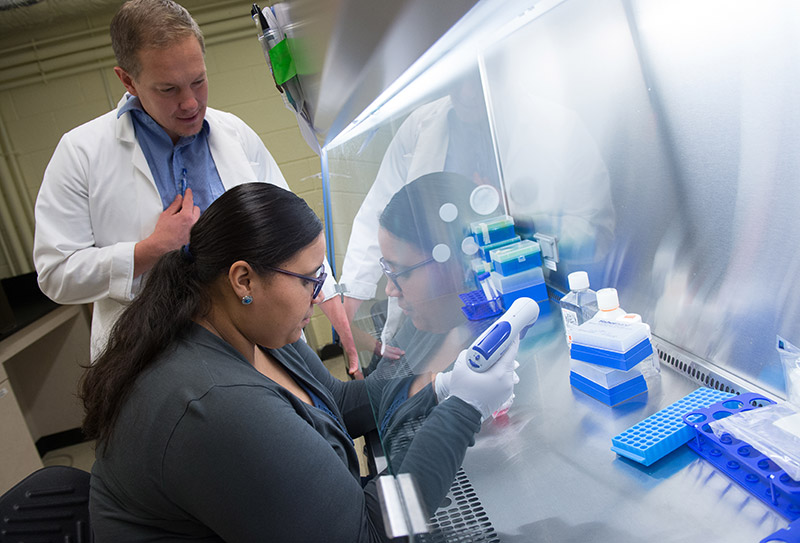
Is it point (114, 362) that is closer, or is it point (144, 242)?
point (114, 362)

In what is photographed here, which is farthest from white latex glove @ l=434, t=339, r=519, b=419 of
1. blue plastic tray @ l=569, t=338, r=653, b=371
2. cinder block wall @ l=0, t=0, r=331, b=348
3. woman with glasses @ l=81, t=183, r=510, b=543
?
cinder block wall @ l=0, t=0, r=331, b=348

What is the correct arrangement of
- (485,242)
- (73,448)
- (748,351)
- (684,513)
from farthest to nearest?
(73,448) < (485,242) < (748,351) < (684,513)

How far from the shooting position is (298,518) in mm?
852

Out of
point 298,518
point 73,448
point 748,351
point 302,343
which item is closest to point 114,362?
point 298,518

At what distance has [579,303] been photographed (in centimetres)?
121

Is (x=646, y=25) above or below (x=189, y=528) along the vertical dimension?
above

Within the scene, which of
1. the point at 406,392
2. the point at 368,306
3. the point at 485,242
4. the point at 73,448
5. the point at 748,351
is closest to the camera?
the point at 748,351

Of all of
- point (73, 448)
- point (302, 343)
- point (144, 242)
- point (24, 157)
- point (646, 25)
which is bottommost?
point (73, 448)

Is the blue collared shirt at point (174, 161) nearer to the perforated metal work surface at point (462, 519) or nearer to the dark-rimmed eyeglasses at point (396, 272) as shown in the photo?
the dark-rimmed eyeglasses at point (396, 272)

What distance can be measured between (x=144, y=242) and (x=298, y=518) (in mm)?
907

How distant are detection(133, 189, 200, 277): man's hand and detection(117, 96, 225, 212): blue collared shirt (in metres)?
0.12

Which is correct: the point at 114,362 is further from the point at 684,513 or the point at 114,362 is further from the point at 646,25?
the point at 646,25

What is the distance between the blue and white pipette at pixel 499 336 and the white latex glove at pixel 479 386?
1 cm

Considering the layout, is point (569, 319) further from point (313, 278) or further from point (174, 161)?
point (174, 161)
